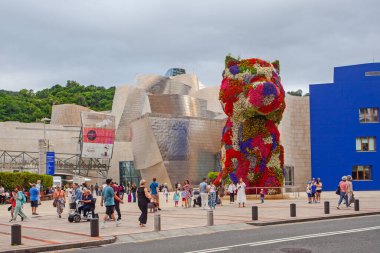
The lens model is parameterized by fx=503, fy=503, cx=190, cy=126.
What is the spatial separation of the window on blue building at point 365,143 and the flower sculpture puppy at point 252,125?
20.8 meters

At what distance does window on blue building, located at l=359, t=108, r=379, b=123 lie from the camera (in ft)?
179

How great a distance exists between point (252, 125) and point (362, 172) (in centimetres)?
2284

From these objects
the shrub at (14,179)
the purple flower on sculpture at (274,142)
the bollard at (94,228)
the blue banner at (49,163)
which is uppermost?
the purple flower on sculpture at (274,142)

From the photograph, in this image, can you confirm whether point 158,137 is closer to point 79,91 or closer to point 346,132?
point 346,132

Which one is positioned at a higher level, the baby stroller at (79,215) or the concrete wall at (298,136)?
the concrete wall at (298,136)

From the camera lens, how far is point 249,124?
37188 millimetres

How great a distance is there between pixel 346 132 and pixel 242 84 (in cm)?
2289

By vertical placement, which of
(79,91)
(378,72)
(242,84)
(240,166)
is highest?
(79,91)

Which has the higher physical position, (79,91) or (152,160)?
(79,91)

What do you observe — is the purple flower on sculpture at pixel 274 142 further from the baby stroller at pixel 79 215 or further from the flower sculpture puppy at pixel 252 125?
the baby stroller at pixel 79 215

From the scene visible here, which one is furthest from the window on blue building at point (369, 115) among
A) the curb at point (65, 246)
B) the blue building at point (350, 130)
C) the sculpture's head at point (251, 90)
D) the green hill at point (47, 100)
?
the green hill at point (47, 100)

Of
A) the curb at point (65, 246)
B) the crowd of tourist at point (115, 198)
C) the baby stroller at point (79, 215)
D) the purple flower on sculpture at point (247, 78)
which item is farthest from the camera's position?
the purple flower on sculpture at point (247, 78)

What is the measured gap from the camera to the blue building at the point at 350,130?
178 ft

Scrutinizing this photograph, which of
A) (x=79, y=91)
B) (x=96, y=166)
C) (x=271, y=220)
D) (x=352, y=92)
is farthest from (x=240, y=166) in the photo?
(x=79, y=91)
